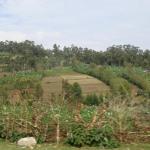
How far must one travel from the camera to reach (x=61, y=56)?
71.6 meters

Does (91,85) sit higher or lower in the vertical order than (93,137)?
lower

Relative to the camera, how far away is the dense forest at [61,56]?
59397mm

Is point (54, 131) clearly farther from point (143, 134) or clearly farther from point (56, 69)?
point (56, 69)

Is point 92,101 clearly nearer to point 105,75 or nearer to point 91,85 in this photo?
point 91,85

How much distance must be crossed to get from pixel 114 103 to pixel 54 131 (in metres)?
1.78

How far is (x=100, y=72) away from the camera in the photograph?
51.2 m

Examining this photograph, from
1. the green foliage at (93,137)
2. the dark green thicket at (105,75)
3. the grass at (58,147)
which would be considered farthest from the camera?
the dark green thicket at (105,75)

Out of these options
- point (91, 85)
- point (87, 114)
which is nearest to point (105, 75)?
point (91, 85)

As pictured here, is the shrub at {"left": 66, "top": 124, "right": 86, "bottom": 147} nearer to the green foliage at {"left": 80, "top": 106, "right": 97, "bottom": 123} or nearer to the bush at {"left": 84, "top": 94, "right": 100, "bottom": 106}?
the green foliage at {"left": 80, "top": 106, "right": 97, "bottom": 123}

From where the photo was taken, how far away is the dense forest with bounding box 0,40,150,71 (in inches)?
2338

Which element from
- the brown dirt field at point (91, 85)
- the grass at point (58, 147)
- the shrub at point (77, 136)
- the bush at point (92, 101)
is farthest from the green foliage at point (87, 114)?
the brown dirt field at point (91, 85)

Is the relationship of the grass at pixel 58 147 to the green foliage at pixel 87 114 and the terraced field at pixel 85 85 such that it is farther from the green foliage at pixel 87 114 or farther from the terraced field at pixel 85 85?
the terraced field at pixel 85 85

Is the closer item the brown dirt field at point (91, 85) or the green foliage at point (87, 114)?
the green foliage at point (87, 114)

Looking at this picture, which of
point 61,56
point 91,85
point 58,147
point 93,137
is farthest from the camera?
point 61,56
